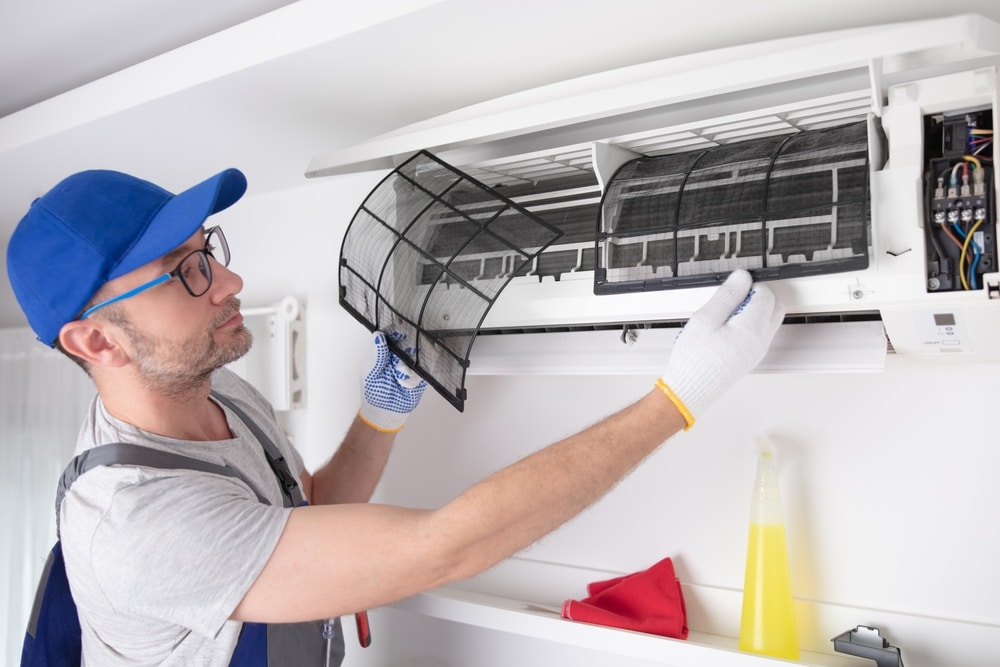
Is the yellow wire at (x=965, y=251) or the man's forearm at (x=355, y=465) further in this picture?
the man's forearm at (x=355, y=465)

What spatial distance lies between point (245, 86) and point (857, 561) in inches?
46.4

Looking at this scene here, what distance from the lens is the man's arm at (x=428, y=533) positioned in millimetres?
1024

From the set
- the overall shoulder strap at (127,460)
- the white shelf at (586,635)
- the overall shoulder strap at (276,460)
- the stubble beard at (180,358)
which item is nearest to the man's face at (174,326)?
the stubble beard at (180,358)

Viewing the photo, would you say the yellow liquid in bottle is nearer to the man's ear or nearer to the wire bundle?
the wire bundle

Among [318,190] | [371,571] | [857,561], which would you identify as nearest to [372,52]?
[371,571]

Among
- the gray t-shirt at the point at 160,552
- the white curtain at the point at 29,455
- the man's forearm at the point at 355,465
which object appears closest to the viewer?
the gray t-shirt at the point at 160,552

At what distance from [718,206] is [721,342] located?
184mm

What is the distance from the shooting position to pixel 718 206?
108 centimetres

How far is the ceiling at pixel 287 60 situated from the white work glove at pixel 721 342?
1.15 ft

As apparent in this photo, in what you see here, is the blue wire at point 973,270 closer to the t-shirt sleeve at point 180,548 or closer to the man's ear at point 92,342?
the t-shirt sleeve at point 180,548

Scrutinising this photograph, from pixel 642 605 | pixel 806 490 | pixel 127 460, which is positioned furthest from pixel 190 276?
pixel 806 490

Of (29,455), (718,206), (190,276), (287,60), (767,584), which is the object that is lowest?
(767,584)

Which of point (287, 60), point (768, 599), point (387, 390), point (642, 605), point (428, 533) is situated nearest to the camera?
point (428, 533)

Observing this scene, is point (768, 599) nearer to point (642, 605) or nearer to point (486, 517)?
point (642, 605)
